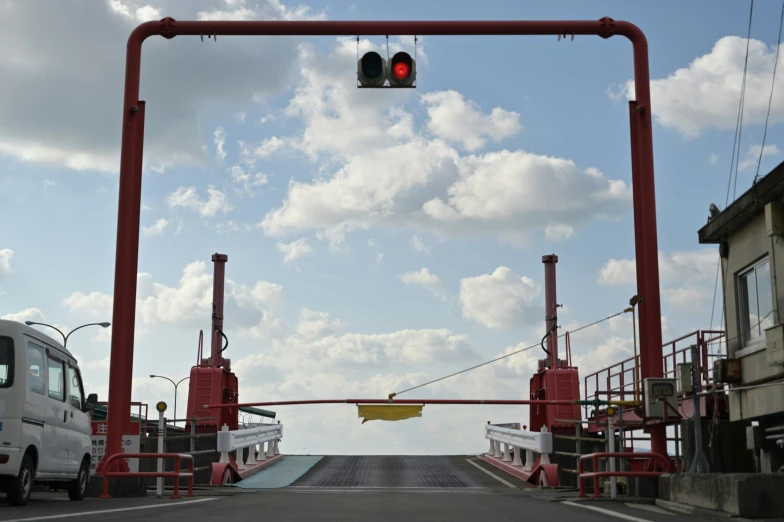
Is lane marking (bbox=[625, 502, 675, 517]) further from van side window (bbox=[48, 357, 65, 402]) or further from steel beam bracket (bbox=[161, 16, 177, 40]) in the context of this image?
steel beam bracket (bbox=[161, 16, 177, 40])

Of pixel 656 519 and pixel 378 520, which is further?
pixel 656 519

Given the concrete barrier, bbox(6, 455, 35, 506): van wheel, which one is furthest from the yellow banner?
the concrete barrier

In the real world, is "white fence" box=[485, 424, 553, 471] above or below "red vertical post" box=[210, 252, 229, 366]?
below

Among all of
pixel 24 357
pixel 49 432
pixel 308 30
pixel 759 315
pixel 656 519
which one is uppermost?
pixel 308 30

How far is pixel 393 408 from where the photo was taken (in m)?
22.7

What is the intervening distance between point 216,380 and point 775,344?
20449 mm

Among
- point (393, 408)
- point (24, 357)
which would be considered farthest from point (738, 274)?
point (24, 357)

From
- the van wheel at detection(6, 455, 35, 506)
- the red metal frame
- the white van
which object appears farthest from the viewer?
the red metal frame

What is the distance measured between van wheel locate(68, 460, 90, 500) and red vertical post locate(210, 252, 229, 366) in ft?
56.1

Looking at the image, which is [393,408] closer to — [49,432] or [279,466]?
[279,466]

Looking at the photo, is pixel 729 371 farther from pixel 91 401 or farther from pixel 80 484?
pixel 80 484

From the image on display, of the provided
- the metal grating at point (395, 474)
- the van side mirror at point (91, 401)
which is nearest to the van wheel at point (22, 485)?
the van side mirror at point (91, 401)

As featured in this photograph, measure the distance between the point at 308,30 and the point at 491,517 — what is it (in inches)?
397

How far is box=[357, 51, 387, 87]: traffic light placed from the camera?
15359mm
